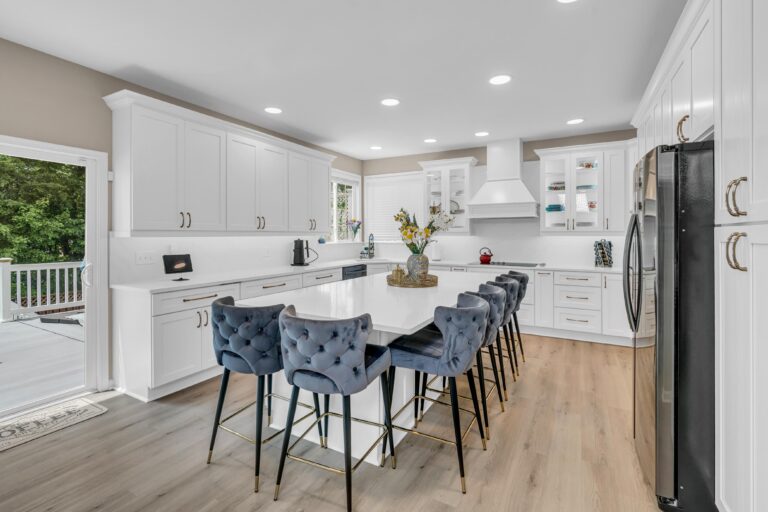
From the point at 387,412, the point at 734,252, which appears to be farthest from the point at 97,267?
the point at 734,252

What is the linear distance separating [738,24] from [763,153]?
0.59 m

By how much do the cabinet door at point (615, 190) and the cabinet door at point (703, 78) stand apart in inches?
117

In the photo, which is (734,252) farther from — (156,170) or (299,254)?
(299,254)

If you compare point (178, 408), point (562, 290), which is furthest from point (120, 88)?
point (562, 290)

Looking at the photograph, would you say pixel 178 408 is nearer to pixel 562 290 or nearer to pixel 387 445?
pixel 387 445

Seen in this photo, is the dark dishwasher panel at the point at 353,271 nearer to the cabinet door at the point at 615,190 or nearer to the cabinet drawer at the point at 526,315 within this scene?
the cabinet drawer at the point at 526,315

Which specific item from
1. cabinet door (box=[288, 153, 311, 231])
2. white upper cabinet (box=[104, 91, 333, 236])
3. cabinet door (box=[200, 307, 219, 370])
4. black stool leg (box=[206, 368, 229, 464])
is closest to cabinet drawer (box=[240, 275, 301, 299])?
cabinet door (box=[200, 307, 219, 370])

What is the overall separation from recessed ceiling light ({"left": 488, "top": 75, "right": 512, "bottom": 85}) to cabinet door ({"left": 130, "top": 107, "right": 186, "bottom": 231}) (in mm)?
2794

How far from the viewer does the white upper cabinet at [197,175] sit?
320 cm

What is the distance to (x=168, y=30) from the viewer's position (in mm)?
2561

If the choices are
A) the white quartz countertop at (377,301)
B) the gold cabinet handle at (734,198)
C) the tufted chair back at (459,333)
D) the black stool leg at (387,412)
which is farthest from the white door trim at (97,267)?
the gold cabinet handle at (734,198)

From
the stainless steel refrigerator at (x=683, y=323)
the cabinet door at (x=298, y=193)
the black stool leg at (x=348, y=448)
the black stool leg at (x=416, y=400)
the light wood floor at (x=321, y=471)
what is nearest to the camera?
the stainless steel refrigerator at (x=683, y=323)

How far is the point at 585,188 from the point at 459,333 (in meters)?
4.03

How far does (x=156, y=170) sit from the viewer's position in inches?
131
